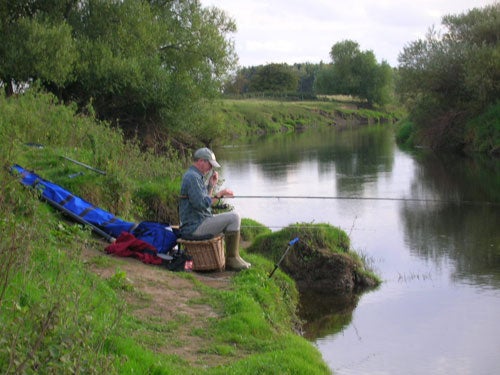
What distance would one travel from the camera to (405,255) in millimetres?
12695

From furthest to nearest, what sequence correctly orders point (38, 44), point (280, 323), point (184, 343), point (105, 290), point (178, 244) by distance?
point (38, 44) < point (178, 244) < point (280, 323) < point (105, 290) < point (184, 343)

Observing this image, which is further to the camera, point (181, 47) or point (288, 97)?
point (288, 97)

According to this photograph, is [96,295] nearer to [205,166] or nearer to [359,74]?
[205,166]

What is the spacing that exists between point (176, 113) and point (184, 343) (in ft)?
63.0

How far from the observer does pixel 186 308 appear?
6949 mm

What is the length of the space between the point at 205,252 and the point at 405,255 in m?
5.29

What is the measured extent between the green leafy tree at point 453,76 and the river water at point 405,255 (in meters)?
4.99

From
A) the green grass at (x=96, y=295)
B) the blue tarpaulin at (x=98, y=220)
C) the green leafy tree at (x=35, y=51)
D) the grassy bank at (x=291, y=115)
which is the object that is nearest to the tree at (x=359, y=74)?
the grassy bank at (x=291, y=115)

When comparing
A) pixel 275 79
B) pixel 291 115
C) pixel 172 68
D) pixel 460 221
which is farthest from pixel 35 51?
pixel 275 79

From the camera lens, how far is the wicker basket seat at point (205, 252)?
8477mm

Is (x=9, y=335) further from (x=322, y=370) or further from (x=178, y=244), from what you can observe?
(x=178, y=244)

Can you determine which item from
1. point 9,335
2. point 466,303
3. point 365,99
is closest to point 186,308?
point 9,335

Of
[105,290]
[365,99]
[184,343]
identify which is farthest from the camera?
[365,99]

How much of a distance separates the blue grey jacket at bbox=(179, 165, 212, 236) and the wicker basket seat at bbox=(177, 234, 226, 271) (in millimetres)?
187
